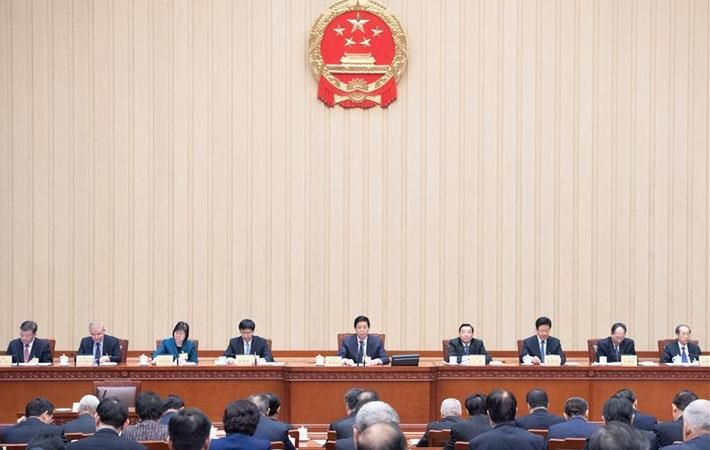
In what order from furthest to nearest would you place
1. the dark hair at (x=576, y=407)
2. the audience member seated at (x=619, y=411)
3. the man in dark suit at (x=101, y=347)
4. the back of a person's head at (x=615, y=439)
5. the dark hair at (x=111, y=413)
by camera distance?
the man in dark suit at (x=101, y=347), the dark hair at (x=576, y=407), the audience member seated at (x=619, y=411), the dark hair at (x=111, y=413), the back of a person's head at (x=615, y=439)

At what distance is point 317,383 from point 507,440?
420cm

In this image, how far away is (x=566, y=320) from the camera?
487 inches

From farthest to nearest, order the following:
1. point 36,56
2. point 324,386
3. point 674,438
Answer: point 36,56 < point 324,386 < point 674,438

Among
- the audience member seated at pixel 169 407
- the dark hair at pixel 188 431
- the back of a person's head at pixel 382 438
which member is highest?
the back of a person's head at pixel 382 438

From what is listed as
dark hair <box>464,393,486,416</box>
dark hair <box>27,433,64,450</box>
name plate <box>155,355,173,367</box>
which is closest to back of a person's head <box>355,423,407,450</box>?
dark hair <box>27,433,64,450</box>

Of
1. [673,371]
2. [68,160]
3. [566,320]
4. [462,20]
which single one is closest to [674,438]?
[673,371]

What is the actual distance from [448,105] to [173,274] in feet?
12.1

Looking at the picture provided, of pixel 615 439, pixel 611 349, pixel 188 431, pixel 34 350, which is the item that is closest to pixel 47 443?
pixel 188 431

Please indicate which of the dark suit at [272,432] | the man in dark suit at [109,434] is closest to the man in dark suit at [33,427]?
the man in dark suit at [109,434]

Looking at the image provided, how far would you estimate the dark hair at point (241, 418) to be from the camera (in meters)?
5.02

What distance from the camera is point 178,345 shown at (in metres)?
10.2

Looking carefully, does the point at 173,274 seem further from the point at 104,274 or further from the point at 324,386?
the point at 324,386

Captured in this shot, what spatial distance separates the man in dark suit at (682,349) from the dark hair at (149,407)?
5748 mm

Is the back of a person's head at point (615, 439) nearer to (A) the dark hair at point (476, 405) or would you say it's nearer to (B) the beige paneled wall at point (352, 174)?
(A) the dark hair at point (476, 405)
